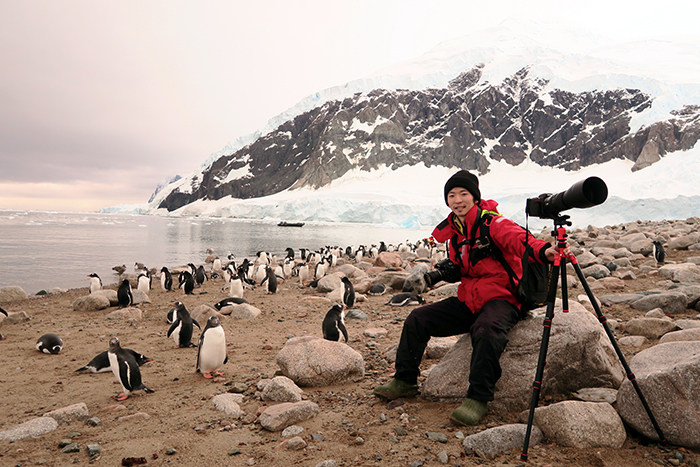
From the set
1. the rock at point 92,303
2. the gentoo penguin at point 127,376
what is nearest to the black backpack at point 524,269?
the gentoo penguin at point 127,376

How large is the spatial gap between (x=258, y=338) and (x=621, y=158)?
403 ft

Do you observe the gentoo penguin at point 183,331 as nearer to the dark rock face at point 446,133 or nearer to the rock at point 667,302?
the rock at point 667,302

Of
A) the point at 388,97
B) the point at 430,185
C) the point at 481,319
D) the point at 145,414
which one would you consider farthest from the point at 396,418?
the point at 388,97

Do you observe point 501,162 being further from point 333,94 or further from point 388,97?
point 333,94

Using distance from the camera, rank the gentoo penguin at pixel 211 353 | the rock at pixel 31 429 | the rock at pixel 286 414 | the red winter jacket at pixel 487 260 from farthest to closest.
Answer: the gentoo penguin at pixel 211 353
the rock at pixel 31 429
the rock at pixel 286 414
the red winter jacket at pixel 487 260

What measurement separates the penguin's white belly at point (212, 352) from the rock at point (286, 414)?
1628mm

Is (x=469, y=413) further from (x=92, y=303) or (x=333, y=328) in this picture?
(x=92, y=303)

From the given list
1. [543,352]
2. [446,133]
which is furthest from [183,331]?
[446,133]

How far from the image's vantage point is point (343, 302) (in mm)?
8773

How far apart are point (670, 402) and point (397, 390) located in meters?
1.79

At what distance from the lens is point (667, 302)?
16.5 ft

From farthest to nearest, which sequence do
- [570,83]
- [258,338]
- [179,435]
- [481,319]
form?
1. [570,83]
2. [258,338]
3. [179,435]
4. [481,319]

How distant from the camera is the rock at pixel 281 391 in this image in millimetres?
3496

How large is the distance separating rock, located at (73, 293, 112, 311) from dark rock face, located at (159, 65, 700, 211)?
12014cm
